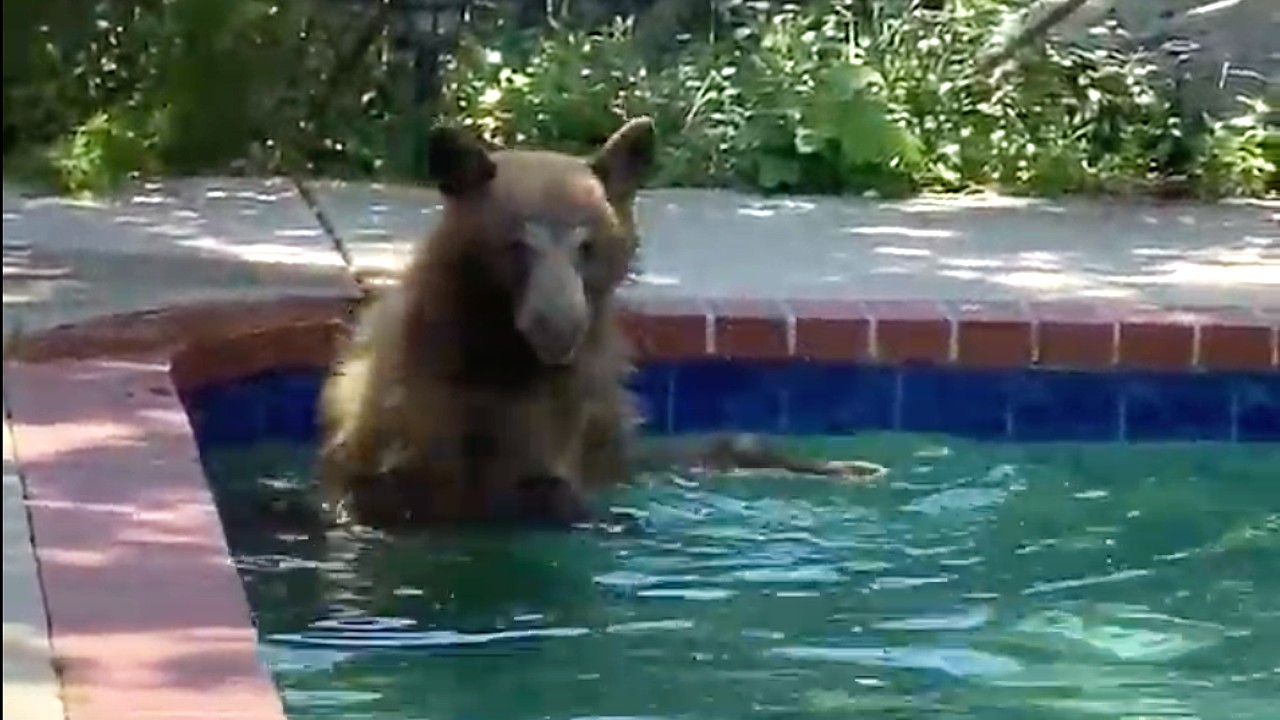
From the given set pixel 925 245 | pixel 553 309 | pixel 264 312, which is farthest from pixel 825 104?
pixel 553 309

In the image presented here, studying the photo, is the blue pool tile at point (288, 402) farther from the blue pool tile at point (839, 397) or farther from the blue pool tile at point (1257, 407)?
the blue pool tile at point (1257, 407)

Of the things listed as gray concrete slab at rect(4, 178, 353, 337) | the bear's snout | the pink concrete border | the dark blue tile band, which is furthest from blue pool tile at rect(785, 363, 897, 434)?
the bear's snout

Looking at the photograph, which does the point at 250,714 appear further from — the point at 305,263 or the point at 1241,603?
the point at 305,263

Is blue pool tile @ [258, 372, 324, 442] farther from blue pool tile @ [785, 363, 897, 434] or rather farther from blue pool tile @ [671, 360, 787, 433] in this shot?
blue pool tile @ [785, 363, 897, 434]

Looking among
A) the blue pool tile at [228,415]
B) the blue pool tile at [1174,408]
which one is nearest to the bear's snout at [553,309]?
the blue pool tile at [228,415]

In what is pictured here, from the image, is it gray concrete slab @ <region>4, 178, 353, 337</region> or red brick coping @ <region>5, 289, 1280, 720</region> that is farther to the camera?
gray concrete slab @ <region>4, 178, 353, 337</region>

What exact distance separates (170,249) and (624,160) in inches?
95.6

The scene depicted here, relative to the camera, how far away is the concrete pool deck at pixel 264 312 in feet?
10.8

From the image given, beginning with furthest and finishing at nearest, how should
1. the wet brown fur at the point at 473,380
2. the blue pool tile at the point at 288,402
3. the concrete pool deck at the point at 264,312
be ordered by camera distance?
1. the blue pool tile at the point at 288,402
2. the wet brown fur at the point at 473,380
3. the concrete pool deck at the point at 264,312

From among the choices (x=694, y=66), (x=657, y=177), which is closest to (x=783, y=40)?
(x=694, y=66)

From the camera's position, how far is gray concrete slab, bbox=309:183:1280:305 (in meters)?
6.88

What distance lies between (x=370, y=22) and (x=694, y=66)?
2.45 m

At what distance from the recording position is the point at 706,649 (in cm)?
437

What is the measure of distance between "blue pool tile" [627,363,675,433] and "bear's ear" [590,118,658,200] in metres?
1.38
